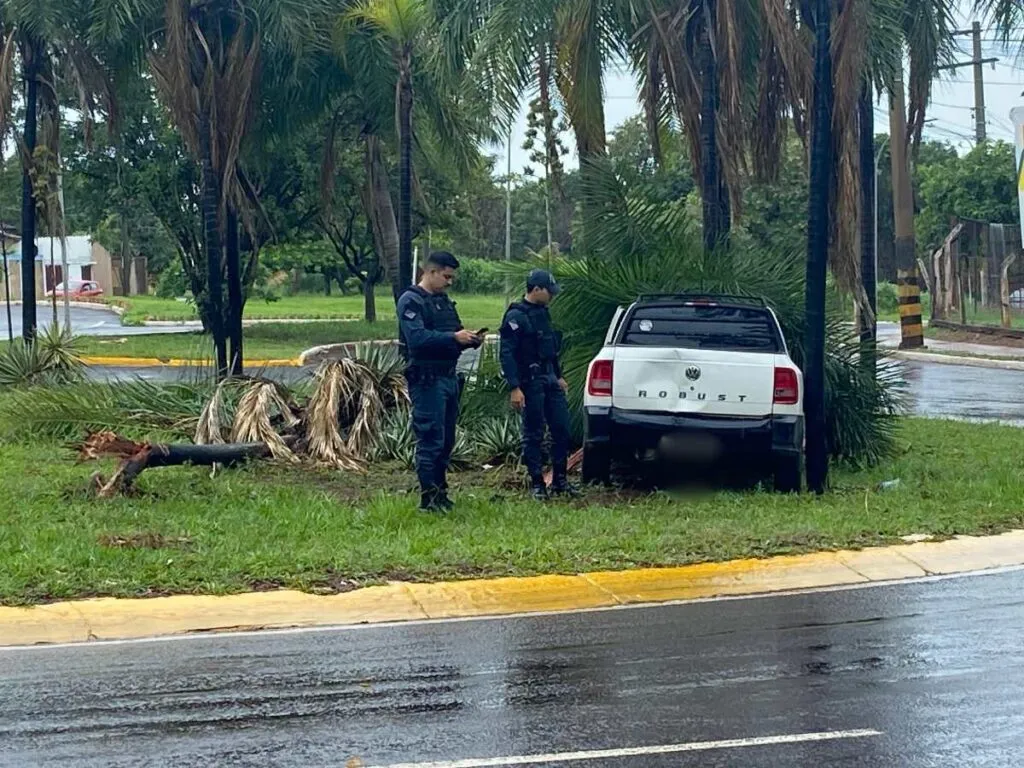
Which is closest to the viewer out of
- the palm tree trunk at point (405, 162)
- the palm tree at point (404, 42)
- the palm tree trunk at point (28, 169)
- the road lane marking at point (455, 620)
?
the road lane marking at point (455, 620)

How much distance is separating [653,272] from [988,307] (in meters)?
24.5

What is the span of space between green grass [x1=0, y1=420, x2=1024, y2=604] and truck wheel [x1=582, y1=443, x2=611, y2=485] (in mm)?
241

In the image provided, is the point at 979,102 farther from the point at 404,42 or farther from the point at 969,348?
the point at 404,42

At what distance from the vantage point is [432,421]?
9664mm

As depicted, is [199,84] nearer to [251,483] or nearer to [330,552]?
[251,483]

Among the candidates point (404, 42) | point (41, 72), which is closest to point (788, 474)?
point (404, 42)

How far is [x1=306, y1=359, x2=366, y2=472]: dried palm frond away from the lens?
12.5 m

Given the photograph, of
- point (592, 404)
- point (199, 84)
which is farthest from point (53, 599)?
point (199, 84)

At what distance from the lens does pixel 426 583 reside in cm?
798

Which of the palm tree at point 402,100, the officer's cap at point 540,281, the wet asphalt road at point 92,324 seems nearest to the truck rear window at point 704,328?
the officer's cap at point 540,281

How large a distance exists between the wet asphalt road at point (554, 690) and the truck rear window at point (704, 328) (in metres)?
3.46

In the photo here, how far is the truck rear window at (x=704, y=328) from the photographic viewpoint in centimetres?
1088

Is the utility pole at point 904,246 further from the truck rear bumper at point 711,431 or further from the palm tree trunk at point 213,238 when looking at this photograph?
the truck rear bumper at point 711,431

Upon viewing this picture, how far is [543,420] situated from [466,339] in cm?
154
